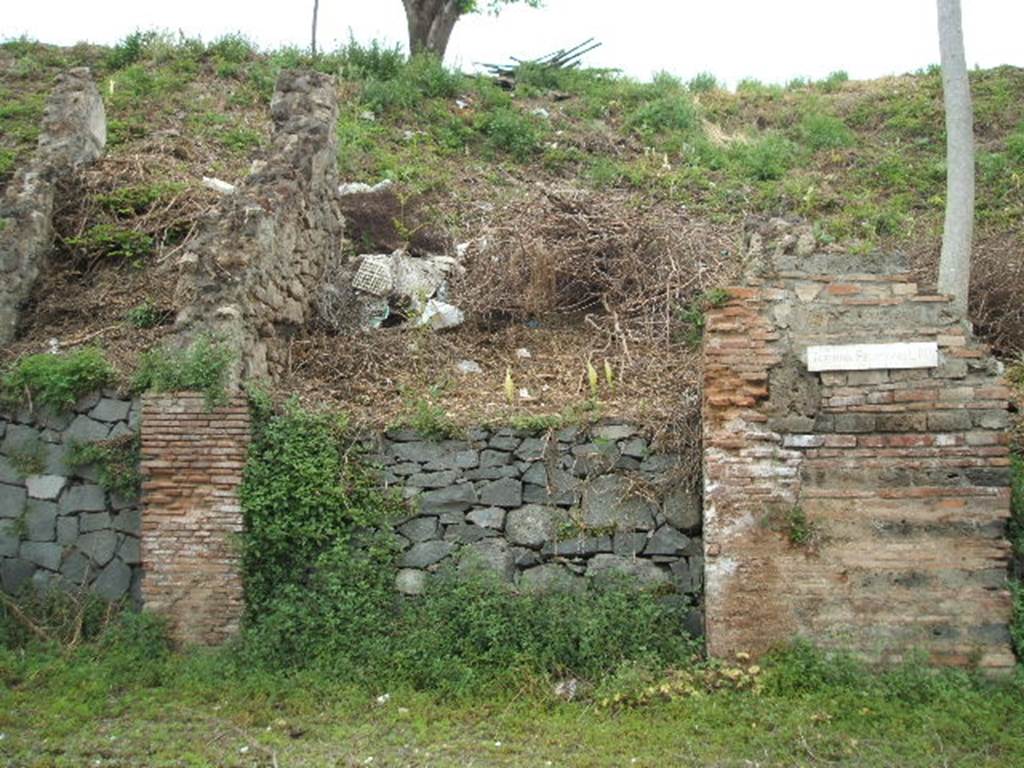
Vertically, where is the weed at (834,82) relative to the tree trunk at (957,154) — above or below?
above

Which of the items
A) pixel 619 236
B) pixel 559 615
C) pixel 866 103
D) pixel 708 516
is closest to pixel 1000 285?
pixel 619 236

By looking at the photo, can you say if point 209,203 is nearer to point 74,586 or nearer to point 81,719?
point 74,586

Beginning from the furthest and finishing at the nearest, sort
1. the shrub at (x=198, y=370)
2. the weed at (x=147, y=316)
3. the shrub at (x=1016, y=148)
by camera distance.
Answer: the shrub at (x=1016, y=148)
the weed at (x=147, y=316)
the shrub at (x=198, y=370)

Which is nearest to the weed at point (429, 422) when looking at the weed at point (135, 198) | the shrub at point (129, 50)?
the weed at point (135, 198)

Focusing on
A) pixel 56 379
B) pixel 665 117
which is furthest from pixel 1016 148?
pixel 56 379

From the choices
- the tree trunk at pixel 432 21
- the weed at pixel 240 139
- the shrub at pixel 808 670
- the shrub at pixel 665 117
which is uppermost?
the tree trunk at pixel 432 21

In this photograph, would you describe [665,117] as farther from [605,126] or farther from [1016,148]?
[1016,148]

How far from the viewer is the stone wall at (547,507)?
7824 mm

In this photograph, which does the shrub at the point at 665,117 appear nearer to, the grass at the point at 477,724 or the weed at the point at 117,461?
the weed at the point at 117,461

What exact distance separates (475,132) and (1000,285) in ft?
26.6

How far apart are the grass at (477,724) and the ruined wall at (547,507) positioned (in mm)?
1071

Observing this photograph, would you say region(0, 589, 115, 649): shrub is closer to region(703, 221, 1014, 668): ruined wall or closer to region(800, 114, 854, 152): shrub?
region(703, 221, 1014, 668): ruined wall

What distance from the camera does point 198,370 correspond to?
7.92m

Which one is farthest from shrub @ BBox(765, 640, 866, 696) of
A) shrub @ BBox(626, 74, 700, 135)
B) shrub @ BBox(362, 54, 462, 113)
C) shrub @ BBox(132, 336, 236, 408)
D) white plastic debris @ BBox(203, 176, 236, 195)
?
shrub @ BBox(362, 54, 462, 113)
